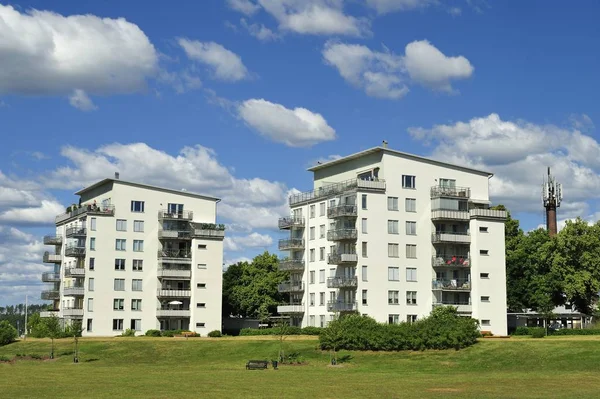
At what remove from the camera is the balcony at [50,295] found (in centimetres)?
12768

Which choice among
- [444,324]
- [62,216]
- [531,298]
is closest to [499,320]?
[531,298]

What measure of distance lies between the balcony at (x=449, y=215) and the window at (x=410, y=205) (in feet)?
7.74

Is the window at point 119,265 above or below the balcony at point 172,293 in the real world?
above

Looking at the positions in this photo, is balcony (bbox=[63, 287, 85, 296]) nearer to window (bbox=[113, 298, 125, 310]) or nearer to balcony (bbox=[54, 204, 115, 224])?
window (bbox=[113, 298, 125, 310])

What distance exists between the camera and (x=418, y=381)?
56.0 m

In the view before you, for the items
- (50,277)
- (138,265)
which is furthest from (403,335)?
(50,277)

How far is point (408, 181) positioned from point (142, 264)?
131 ft

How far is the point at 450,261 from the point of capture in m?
103

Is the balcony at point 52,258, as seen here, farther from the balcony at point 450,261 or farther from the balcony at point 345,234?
the balcony at point 450,261

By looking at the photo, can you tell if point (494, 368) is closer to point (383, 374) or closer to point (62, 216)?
point (383, 374)

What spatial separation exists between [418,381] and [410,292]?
46.3 metres

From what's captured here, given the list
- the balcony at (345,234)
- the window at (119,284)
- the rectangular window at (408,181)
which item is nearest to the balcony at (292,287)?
the balcony at (345,234)

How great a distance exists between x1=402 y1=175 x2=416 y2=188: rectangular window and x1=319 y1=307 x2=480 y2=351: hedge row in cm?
2315

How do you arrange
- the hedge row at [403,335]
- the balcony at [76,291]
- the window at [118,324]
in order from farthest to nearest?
the window at [118,324], the balcony at [76,291], the hedge row at [403,335]
